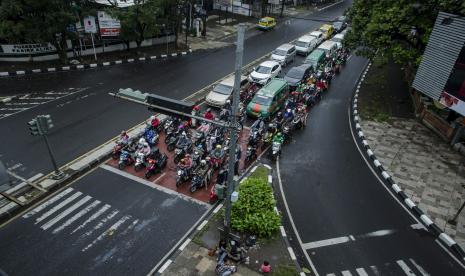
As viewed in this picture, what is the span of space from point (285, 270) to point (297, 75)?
18.9 m

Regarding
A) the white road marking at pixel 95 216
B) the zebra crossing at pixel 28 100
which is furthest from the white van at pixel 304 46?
the white road marking at pixel 95 216

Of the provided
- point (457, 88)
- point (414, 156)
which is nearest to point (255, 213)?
point (414, 156)

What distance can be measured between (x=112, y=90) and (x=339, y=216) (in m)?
18.5

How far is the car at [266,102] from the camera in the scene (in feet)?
73.6

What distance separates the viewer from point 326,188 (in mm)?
16844

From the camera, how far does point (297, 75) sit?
2777cm

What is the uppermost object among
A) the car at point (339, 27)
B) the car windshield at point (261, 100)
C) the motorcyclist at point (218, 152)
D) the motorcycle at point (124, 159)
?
the car at point (339, 27)

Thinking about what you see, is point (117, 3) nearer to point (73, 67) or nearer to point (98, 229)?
point (73, 67)

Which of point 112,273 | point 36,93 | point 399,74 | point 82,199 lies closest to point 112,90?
point 36,93

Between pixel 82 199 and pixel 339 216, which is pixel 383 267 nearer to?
pixel 339 216

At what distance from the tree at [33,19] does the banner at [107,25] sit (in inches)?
147

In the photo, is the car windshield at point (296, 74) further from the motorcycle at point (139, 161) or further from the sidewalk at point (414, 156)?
the motorcycle at point (139, 161)

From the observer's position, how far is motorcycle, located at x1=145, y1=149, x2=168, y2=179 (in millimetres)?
16578

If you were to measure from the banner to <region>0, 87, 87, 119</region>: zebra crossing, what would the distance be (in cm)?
786
